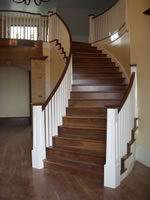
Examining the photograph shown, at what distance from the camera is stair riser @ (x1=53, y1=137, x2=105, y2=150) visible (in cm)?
394

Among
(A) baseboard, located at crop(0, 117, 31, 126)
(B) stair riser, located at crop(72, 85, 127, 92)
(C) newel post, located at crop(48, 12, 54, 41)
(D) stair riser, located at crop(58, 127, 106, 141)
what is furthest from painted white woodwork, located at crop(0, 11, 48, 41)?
(D) stair riser, located at crop(58, 127, 106, 141)

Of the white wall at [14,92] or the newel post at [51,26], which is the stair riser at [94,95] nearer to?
the newel post at [51,26]

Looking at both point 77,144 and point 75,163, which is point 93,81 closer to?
point 77,144

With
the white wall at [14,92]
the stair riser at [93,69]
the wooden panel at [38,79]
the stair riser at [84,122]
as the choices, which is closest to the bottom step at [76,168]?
the stair riser at [84,122]

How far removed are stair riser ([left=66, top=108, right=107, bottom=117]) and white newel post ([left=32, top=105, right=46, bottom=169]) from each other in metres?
0.93

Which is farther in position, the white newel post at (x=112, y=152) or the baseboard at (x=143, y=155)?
the baseboard at (x=143, y=155)

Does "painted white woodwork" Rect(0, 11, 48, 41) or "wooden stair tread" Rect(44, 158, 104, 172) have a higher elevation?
"painted white woodwork" Rect(0, 11, 48, 41)

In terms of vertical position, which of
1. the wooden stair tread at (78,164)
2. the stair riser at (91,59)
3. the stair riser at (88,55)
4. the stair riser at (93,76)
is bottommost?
the wooden stair tread at (78,164)

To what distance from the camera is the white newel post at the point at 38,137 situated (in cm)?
409

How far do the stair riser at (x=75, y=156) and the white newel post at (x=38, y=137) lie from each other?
0.17m

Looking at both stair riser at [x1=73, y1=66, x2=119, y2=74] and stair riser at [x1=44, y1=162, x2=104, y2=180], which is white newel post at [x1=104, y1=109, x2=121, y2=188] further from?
stair riser at [x1=73, y1=66, x2=119, y2=74]

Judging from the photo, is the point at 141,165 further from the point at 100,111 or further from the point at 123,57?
the point at 123,57

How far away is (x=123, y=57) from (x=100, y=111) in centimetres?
218

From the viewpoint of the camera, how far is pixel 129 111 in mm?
3945
